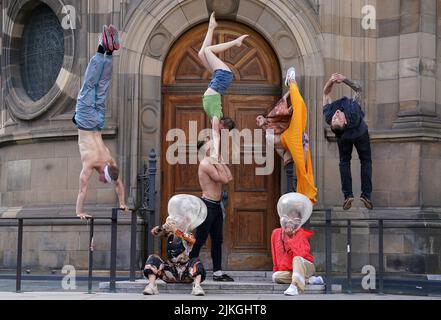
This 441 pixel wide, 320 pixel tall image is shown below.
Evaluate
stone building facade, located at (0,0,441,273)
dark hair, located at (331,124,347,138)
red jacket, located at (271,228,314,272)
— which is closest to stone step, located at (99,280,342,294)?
red jacket, located at (271,228,314,272)

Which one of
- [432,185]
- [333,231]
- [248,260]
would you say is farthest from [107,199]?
[432,185]

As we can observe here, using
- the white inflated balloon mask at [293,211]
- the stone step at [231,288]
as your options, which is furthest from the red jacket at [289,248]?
the stone step at [231,288]

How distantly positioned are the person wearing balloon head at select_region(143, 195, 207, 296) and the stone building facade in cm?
340

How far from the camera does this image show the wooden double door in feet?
56.9

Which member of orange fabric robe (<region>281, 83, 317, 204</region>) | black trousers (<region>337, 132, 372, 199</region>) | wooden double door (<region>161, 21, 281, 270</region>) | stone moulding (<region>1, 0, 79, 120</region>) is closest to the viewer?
black trousers (<region>337, 132, 372, 199</region>)

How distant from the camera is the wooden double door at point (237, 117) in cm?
1733

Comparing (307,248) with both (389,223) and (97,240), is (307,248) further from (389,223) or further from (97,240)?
(97,240)

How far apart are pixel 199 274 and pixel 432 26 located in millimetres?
7154

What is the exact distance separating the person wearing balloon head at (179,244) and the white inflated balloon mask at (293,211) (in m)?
1.20

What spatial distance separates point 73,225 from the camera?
17.1 metres

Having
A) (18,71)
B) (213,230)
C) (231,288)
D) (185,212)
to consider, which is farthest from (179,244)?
(18,71)

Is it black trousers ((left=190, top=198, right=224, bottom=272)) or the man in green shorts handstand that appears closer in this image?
black trousers ((left=190, top=198, right=224, bottom=272))

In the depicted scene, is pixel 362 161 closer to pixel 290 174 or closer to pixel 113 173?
pixel 290 174

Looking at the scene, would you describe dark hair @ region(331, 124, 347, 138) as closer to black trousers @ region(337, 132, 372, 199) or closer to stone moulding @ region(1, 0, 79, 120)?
black trousers @ region(337, 132, 372, 199)
